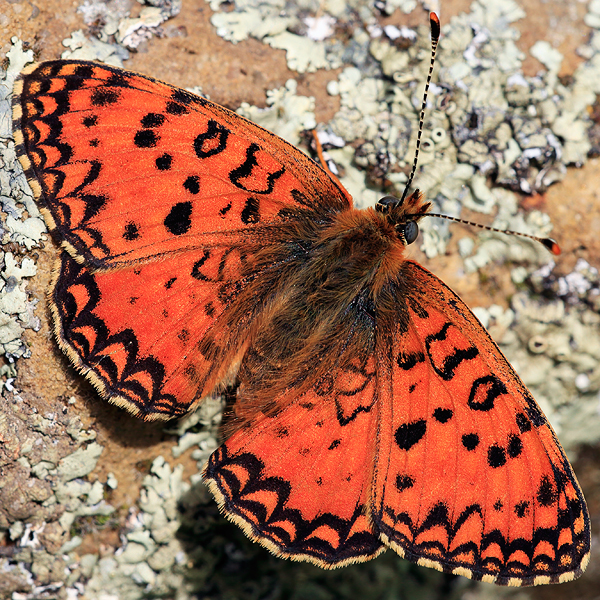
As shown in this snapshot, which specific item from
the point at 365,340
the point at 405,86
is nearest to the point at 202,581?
the point at 365,340

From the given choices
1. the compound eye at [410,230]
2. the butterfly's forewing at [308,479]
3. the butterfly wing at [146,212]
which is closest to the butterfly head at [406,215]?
the compound eye at [410,230]

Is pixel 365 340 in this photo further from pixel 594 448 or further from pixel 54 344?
pixel 594 448

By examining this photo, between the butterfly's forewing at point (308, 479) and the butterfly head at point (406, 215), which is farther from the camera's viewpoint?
the butterfly head at point (406, 215)

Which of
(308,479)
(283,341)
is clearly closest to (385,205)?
(283,341)

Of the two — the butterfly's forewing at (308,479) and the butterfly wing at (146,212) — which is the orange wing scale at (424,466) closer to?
the butterfly's forewing at (308,479)

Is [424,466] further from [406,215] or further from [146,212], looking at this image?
[146,212]

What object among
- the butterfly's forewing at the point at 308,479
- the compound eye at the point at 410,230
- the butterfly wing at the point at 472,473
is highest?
the compound eye at the point at 410,230
